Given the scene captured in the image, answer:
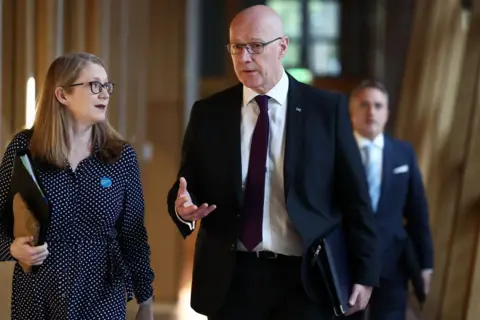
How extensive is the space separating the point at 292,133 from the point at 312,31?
1332 cm

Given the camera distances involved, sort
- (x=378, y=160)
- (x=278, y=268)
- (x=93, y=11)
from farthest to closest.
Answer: (x=93, y=11) < (x=378, y=160) < (x=278, y=268)

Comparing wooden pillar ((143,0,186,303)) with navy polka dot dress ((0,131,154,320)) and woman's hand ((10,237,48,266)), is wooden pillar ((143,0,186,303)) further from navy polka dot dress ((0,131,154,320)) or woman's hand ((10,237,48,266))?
woman's hand ((10,237,48,266))

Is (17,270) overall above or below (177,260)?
above

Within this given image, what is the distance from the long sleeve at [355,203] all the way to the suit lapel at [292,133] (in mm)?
144

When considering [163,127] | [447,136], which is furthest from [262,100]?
[163,127]

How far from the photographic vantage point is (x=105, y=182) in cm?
264

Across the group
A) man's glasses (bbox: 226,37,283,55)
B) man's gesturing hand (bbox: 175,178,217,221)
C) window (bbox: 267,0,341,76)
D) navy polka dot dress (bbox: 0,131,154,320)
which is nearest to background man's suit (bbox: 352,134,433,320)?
man's glasses (bbox: 226,37,283,55)

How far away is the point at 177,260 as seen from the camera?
7.09m

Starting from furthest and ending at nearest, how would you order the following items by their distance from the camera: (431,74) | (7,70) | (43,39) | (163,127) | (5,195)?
1. (163,127)
2. (431,74)
3. (43,39)
4. (7,70)
5. (5,195)

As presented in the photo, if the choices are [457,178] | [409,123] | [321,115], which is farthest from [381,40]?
[321,115]

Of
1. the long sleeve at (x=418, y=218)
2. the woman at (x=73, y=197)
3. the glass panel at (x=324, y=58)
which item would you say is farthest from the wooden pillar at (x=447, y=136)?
the glass panel at (x=324, y=58)

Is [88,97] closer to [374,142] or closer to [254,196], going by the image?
[254,196]

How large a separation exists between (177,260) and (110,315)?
14.6 feet

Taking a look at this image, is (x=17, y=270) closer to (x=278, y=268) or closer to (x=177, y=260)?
(x=278, y=268)
